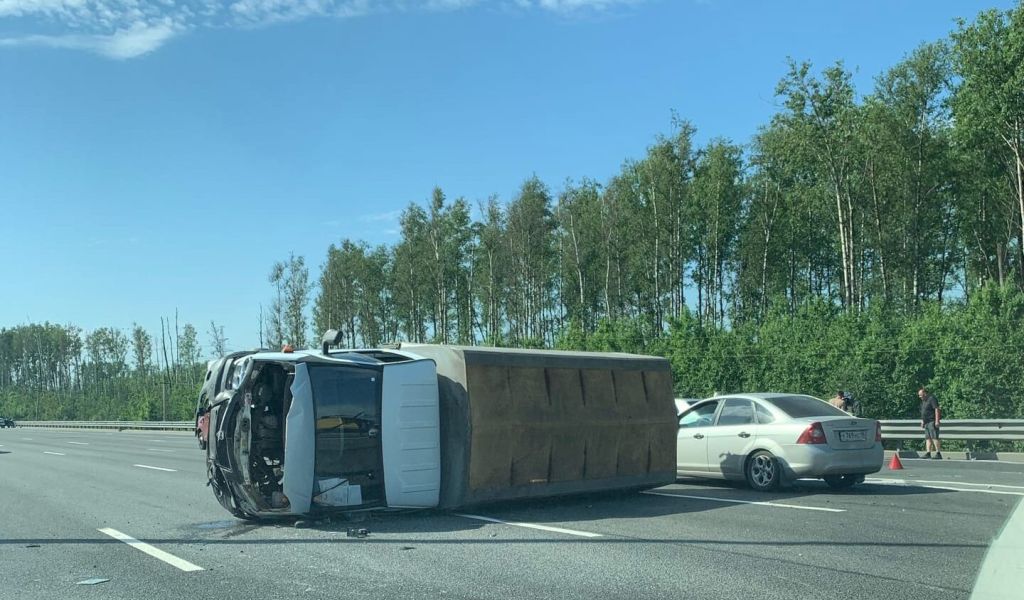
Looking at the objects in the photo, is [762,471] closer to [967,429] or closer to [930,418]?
[930,418]

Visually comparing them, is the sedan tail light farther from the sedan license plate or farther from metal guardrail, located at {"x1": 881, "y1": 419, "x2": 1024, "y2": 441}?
metal guardrail, located at {"x1": 881, "y1": 419, "x2": 1024, "y2": 441}

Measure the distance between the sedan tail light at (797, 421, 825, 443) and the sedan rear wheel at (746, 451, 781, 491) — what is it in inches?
22.2

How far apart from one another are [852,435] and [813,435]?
679 mm

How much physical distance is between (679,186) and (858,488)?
40512 millimetres

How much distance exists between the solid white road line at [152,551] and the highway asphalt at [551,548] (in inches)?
1.6

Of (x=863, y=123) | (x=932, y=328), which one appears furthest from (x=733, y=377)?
(x=863, y=123)

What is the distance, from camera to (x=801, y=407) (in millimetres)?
13320

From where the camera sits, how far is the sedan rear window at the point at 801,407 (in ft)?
42.9

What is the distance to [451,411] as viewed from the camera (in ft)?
35.7

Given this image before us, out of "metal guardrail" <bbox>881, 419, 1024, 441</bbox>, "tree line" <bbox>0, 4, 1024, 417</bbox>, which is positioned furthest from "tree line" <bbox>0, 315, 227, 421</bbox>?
"metal guardrail" <bbox>881, 419, 1024, 441</bbox>

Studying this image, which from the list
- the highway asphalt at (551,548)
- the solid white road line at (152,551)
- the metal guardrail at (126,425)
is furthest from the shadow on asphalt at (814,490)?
the metal guardrail at (126,425)

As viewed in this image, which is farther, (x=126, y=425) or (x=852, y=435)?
(x=126, y=425)

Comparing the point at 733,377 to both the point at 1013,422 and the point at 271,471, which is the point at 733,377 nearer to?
the point at 1013,422

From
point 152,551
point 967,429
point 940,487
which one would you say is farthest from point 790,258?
point 152,551
